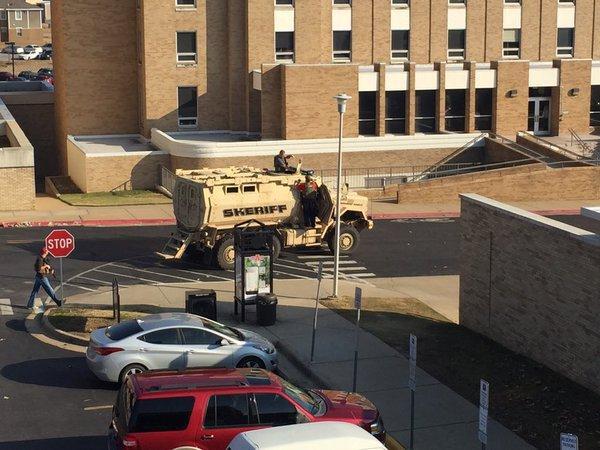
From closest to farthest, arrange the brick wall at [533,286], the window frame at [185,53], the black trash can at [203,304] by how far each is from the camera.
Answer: the brick wall at [533,286]
the black trash can at [203,304]
the window frame at [185,53]

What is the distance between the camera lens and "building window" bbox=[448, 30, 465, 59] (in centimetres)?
5932

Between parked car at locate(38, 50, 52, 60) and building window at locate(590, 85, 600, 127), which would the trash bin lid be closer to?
building window at locate(590, 85, 600, 127)

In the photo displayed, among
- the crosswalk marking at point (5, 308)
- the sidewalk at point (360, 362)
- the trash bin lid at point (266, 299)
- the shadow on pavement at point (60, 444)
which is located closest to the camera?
the shadow on pavement at point (60, 444)

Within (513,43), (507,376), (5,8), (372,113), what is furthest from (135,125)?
(5,8)

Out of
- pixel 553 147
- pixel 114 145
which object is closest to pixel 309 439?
pixel 553 147

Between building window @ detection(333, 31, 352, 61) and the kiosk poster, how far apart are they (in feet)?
98.2

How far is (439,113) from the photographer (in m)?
56.4

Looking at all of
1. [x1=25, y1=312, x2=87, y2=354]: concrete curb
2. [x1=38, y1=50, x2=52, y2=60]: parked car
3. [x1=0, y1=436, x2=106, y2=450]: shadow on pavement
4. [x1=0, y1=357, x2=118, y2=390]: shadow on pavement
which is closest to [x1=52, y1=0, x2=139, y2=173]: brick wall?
[x1=25, y1=312, x2=87, y2=354]: concrete curb

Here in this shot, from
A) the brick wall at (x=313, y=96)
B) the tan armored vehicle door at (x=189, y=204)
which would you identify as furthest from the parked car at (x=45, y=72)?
the tan armored vehicle door at (x=189, y=204)

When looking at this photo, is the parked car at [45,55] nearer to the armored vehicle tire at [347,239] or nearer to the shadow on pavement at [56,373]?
the armored vehicle tire at [347,239]

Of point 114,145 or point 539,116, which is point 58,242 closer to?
point 114,145

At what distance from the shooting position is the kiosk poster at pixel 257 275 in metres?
29.0

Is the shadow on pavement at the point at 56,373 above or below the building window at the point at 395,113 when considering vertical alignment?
below

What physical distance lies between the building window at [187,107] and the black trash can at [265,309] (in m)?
29.1
